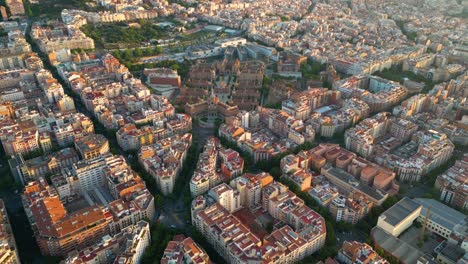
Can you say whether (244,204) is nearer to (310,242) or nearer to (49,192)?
(310,242)

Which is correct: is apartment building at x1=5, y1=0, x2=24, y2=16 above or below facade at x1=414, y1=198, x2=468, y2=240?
above

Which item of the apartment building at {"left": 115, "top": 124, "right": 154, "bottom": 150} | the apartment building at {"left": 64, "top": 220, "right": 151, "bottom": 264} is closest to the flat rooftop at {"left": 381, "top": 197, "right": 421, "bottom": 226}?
the apartment building at {"left": 64, "top": 220, "right": 151, "bottom": 264}

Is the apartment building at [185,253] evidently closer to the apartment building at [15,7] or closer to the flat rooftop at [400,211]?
the flat rooftop at [400,211]

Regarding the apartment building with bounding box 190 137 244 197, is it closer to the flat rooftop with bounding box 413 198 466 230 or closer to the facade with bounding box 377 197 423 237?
the facade with bounding box 377 197 423 237

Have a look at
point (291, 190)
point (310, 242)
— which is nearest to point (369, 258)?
point (310, 242)

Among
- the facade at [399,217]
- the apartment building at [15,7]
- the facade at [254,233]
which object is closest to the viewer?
the facade at [254,233]

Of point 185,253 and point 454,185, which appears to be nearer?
point 185,253

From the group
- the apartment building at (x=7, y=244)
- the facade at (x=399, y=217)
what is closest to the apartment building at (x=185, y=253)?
the apartment building at (x=7, y=244)

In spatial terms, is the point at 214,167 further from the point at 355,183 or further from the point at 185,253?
the point at 355,183

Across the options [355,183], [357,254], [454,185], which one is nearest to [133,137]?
[355,183]

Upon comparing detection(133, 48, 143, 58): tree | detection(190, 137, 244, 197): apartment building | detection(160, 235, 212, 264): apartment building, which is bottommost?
detection(160, 235, 212, 264): apartment building

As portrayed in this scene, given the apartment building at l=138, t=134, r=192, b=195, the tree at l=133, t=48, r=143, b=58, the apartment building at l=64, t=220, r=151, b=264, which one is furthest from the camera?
the tree at l=133, t=48, r=143, b=58
